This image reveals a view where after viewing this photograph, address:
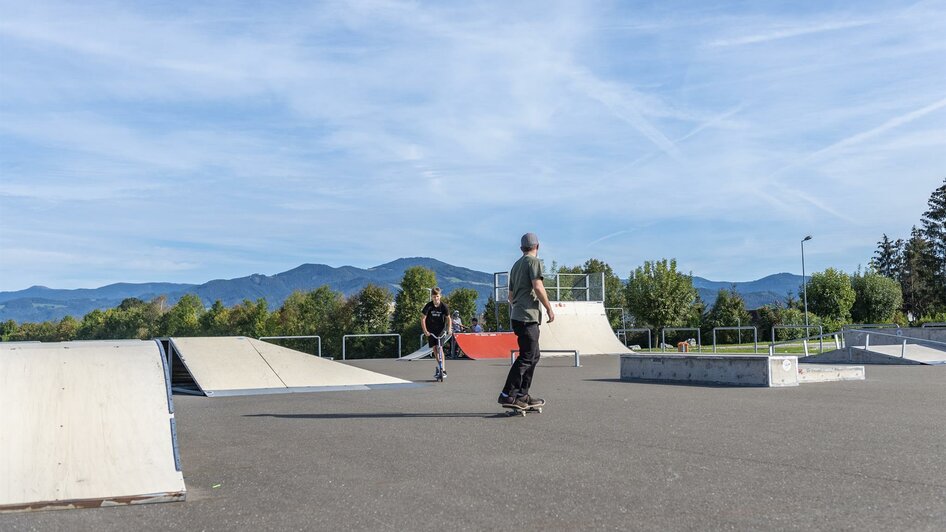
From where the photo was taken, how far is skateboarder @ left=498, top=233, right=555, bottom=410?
8891 millimetres

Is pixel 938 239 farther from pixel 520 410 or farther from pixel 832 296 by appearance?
pixel 520 410

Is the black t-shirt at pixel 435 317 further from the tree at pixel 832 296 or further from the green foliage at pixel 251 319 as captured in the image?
the green foliage at pixel 251 319

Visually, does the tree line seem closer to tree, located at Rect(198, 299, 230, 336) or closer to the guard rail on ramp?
tree, located at Rect(198, 299, 230, 336)

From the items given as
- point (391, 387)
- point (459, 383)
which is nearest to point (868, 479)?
point (391, 387)

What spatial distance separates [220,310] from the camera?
172375mm

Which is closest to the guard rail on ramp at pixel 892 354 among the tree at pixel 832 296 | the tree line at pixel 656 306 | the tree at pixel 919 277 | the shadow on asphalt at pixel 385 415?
the tree line at pixel 656 306

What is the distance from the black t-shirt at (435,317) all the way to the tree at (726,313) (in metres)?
61.4

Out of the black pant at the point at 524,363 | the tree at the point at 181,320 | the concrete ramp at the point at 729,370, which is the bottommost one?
the concrete ramp at the point at 729,370

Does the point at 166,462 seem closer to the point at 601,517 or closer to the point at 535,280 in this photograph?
the point at 601,517

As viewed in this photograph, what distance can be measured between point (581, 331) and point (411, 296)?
10433cm

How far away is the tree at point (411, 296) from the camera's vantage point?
128 m

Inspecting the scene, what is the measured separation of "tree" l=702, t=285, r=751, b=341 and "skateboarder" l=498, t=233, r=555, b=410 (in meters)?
67.0

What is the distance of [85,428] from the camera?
5.61 metres

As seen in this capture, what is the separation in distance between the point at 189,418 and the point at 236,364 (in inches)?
188
